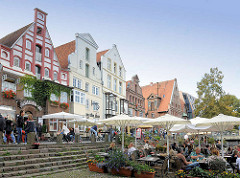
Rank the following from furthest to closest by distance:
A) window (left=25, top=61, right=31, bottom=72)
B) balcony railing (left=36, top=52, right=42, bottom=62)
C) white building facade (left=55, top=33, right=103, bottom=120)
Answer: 1. white building facade (left=55, top=33, right=103, bottom=120)
2. balcony railing (left=36, top=52, right=42, bottom=62)
3. window (left=25, top=61, right=31, bottom=72)

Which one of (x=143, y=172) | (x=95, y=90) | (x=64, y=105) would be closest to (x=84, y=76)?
(x=95, y=90)

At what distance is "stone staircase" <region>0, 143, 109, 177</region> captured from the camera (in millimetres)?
10320

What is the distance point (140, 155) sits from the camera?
47.7 feet

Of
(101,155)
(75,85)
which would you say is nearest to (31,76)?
(75,85)

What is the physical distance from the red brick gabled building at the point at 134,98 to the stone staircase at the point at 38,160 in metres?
29.9

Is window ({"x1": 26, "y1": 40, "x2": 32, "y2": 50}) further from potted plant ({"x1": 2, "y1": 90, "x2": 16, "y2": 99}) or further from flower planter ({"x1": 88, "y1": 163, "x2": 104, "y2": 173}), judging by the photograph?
flower planter ({"x1": 88, "y1": 163, "x2": 104, "y2": 173})

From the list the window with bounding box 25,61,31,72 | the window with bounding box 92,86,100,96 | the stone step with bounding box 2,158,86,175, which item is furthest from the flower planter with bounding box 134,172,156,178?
the window with bounding box 92,86,100,96

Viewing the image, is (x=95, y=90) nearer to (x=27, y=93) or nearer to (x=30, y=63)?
(x=30, y=63)

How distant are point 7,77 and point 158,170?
1590 centimetres

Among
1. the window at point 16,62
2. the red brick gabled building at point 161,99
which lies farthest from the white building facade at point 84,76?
the red brick gabled building at point 161,99

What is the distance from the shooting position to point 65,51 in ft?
105

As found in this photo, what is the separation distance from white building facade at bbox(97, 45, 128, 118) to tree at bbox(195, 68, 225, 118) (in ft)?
40.2

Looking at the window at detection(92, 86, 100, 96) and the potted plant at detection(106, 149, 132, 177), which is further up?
the window at detection(92, 86, 100, 96)

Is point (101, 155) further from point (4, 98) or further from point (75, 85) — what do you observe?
point (75, 85)
